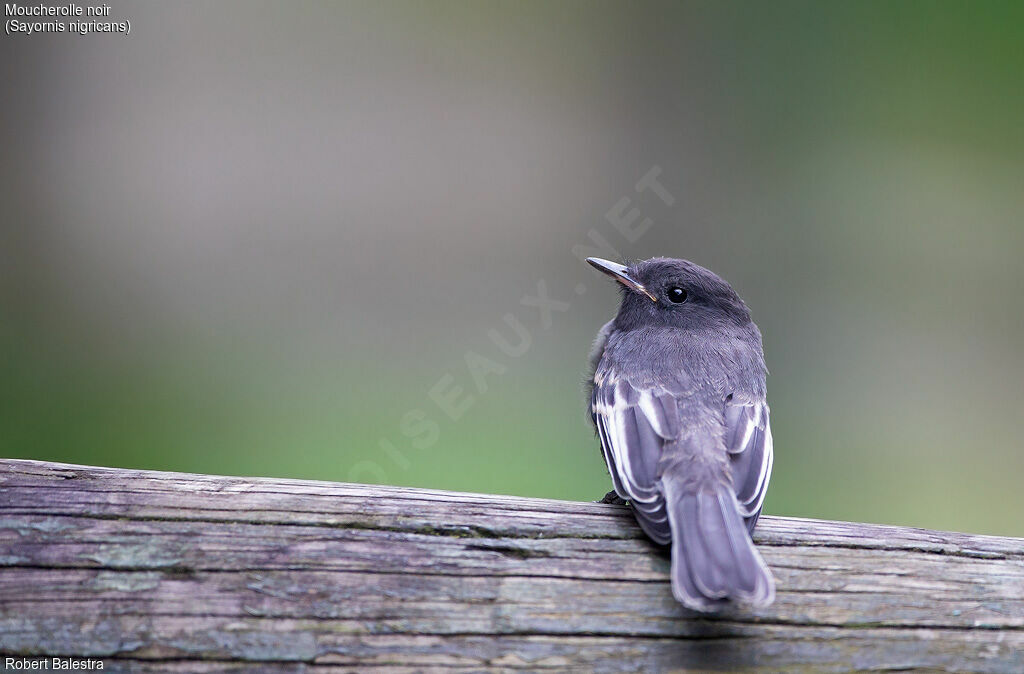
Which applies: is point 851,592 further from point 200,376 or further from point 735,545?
point 200,376

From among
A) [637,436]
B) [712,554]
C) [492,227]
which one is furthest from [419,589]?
[492,227]

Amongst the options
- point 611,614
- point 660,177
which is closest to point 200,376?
point 660,177

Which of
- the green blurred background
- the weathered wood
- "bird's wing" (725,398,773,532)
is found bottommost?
the weathered wood

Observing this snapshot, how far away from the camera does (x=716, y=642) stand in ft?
6.97

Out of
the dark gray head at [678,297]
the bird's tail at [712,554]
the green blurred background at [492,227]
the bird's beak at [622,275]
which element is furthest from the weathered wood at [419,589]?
the green blurred background at [492,227]

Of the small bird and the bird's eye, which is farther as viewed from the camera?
the bird's eye

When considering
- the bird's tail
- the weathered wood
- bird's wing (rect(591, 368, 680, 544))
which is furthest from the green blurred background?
the weathered wood

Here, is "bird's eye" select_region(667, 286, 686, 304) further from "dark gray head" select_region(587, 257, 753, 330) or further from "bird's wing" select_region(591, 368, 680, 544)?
"bird's wing" select_region(591, 368, 680, 544)

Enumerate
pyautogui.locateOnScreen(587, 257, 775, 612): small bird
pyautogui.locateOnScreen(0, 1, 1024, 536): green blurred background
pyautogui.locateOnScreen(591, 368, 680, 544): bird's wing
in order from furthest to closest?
pyautogui.locateOnScreen(0, 1, 1024, 536): green blurred background
pyautogui.locateOnScreen(591, 368, 680, 544): bird's wing
pyautogui.locateOnScreen(587, 257, 775, 612): small bird

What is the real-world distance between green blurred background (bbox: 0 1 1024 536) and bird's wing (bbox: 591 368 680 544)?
3.04 m

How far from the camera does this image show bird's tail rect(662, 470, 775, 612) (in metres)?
2.11

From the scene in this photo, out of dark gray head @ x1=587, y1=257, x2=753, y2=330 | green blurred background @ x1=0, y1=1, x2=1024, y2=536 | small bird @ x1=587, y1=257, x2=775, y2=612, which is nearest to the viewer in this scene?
small bird @ x1=587, y1=257, x2=775, y2=612

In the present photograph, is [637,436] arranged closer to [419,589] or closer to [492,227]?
[419,589]

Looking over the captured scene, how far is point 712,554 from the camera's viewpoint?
224 centimetres
